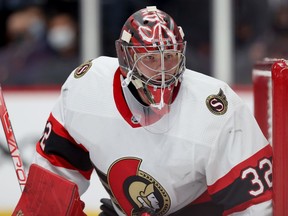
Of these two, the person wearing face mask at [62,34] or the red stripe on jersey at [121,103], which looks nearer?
the red stripe on jersey at [121,103]

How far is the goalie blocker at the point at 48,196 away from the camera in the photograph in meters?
2.45

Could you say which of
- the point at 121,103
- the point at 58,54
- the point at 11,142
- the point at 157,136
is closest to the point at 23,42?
the point at 58,54

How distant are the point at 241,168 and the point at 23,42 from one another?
3.30 meters

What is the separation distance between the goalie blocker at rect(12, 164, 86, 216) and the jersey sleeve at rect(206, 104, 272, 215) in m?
0.36

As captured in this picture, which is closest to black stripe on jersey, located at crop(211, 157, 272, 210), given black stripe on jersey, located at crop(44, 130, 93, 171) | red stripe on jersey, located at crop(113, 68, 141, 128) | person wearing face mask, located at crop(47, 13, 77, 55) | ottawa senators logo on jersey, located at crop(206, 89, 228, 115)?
ottawa senators logo on jersey, located at crop(206, 89, 228, 115)

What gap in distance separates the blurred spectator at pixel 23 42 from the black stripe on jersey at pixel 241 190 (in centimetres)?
322

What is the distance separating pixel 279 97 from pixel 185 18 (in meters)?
3.35

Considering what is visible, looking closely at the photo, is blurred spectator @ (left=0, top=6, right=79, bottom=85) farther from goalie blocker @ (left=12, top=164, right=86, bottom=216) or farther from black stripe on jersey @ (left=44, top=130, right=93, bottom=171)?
goalie blocker @ (left=12, top=164, right=86, bottom=216)

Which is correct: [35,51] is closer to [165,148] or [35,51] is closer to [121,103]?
[121,103]

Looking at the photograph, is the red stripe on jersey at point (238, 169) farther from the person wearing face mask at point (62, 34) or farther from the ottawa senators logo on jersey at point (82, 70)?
the person wearing face mask at point (62, 34)

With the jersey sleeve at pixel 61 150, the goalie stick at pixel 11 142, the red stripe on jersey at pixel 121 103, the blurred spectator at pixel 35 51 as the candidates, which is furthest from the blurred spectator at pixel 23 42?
the red stripe on jersey at pixel 121 103

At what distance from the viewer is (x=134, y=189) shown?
2.57 m

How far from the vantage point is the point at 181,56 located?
2457 millimetres

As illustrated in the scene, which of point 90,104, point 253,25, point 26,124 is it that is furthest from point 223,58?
point 90,104
